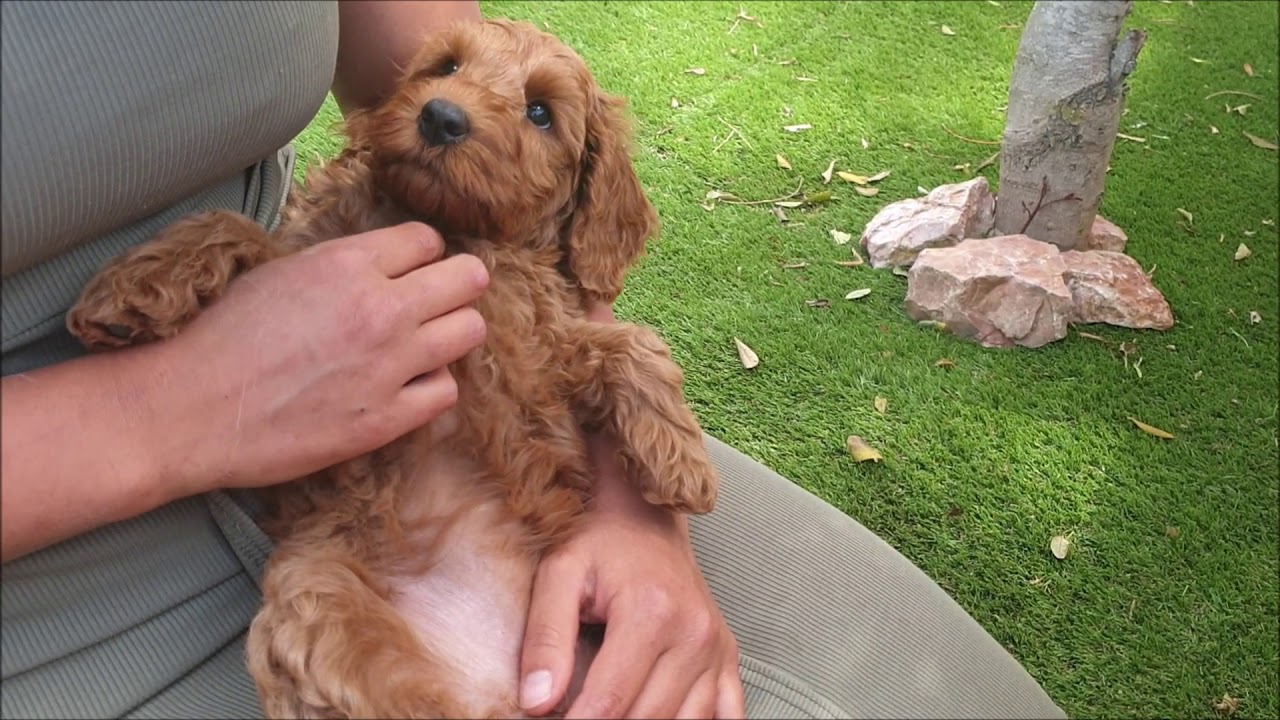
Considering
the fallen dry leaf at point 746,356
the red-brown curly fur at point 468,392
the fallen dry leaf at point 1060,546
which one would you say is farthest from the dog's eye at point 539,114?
Result: the fallen dry leaf at point 1060,546

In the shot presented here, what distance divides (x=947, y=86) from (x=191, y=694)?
4179 mm

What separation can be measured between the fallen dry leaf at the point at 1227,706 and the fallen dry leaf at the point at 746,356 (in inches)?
57.9

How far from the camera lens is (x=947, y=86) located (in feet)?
15.1

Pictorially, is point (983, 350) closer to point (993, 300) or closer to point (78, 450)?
point (993, 300)

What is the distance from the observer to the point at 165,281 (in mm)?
1237

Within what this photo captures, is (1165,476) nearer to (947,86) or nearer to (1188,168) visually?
(1188,168)

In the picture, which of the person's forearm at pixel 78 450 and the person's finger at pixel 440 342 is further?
the person's finger at pixel 440 342

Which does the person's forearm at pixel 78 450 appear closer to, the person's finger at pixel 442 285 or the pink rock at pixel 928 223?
the person's finger at pixel 442 285

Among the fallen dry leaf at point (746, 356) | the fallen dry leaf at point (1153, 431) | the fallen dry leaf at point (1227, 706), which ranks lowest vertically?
the fallen dry leaf at point (1227, 706)

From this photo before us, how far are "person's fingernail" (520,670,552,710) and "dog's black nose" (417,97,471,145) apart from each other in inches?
29.5

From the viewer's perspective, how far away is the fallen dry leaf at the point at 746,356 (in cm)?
317

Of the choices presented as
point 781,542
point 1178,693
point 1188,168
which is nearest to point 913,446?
point 1178,693

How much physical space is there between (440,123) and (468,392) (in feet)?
1.28

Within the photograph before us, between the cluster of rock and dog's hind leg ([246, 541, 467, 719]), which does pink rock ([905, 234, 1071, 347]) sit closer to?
the cluster of rock
